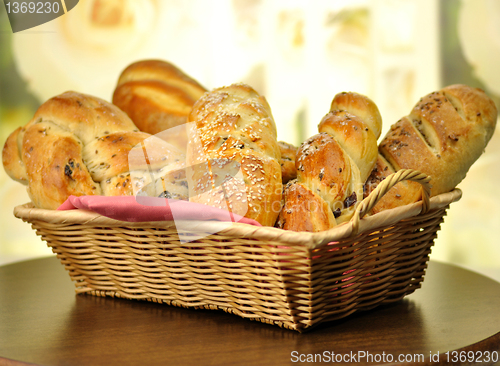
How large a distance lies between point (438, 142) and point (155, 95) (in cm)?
96

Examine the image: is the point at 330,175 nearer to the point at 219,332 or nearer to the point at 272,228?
the point at 272,228

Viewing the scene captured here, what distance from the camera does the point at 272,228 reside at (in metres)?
0.88

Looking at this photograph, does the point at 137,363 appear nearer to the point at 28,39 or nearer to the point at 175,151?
the point at 175,151

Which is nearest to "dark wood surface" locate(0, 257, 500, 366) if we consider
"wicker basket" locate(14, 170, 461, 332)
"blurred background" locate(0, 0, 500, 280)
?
"wicker basket" locate(14, 170, 461, 332)

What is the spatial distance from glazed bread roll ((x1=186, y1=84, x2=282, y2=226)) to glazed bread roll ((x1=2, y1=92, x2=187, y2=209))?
0.11m

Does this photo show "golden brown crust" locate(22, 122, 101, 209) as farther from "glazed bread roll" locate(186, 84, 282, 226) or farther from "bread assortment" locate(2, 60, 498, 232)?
"glazed bread roll" locate(186, 84, 282, 226)

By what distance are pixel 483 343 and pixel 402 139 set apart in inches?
21.7

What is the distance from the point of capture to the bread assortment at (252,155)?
3.58 feet

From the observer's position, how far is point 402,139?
1265 millimetres

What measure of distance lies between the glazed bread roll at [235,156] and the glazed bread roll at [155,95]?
0.39m

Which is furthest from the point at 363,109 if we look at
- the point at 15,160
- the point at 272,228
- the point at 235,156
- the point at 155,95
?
the point at 15,160

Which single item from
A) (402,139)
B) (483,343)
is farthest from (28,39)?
(483,343)

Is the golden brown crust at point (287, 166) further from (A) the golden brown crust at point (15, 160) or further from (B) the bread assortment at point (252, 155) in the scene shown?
(A) the golden brown crust at point (15, 160)

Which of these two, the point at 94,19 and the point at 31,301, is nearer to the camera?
the point at 31,301
